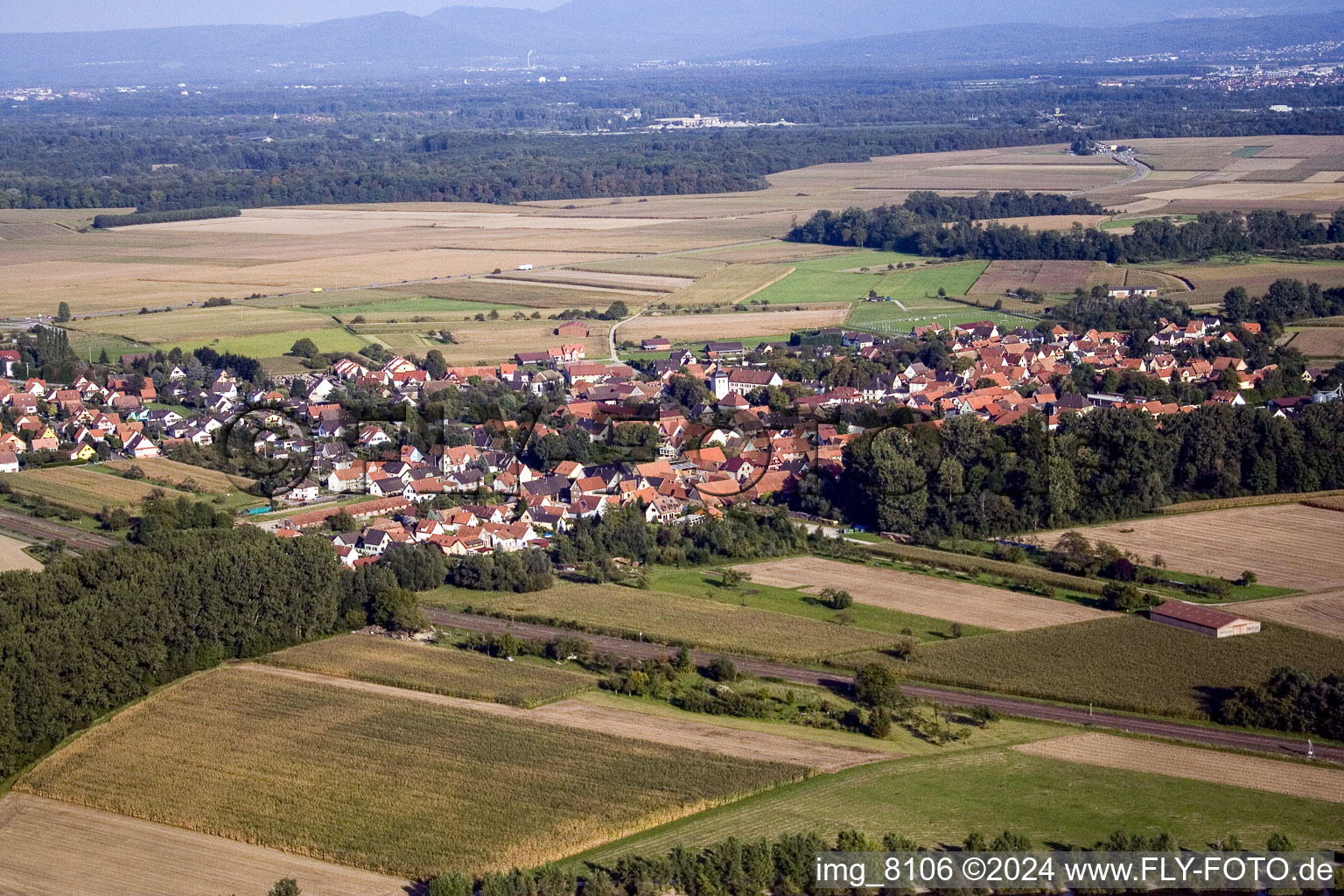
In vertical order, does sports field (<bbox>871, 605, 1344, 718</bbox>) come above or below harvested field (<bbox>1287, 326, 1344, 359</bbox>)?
below

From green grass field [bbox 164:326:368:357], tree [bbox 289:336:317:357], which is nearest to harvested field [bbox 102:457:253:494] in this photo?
tree [bbox 289:336:317:357]

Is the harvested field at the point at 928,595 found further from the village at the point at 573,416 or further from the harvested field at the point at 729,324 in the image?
the harvested field at the point at 729,324

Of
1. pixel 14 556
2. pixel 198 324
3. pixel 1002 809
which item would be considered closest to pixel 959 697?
pixel 1002 809

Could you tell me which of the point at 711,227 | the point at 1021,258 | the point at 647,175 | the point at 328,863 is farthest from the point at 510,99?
the point at 328,863

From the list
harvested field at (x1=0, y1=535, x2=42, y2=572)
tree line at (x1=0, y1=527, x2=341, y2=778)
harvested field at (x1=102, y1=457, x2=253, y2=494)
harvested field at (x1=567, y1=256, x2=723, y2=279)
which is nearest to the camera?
tree line at (x1=0, y1=527, x2=341, y2=778)

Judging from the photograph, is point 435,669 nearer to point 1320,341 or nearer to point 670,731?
point 670,731

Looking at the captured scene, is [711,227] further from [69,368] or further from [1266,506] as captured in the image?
[1266,506]

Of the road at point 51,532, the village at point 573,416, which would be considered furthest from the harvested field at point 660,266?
the road at point 51,532

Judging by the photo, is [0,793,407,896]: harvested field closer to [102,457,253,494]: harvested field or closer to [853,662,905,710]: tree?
[853,662,905,710]: tree
